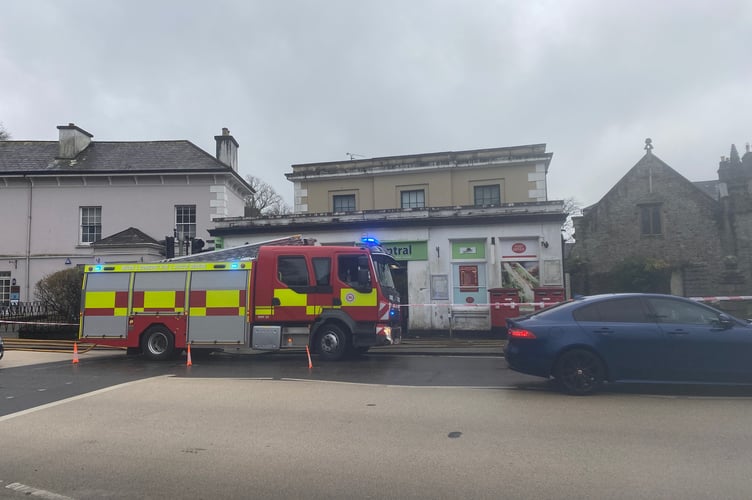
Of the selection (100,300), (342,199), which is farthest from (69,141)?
(100,300)

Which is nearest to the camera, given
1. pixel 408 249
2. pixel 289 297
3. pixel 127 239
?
pixel 289 297

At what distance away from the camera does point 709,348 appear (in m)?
7.36

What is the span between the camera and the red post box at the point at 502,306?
16.4m

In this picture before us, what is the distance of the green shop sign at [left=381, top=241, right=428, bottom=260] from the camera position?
1825cm

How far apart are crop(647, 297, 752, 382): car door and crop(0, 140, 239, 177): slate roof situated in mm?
20340

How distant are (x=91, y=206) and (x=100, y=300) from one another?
13225 mm

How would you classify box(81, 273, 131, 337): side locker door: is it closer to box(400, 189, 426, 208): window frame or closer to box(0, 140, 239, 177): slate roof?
box(0, 140, 239, 177): slate roof

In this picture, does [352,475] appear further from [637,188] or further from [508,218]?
[637,188]

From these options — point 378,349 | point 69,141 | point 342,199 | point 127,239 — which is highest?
point 69,141

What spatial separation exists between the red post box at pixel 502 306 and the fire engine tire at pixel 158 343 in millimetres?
9725

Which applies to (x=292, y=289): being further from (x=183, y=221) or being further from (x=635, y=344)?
(x=183, y=221)

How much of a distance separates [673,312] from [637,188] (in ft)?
70.8

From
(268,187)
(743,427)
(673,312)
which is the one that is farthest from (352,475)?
(268,187)

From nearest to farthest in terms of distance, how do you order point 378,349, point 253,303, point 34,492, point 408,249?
point 34,492 < point 253,303 < point 378,349 < point 408,249
